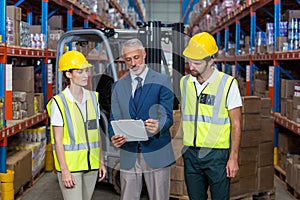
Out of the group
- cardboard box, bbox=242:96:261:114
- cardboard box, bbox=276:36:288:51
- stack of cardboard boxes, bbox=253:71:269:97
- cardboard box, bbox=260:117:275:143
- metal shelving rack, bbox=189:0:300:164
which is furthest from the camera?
stack of cardboard boxes, bbox=253:71:269:97

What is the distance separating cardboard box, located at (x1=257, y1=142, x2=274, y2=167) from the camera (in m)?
5.64

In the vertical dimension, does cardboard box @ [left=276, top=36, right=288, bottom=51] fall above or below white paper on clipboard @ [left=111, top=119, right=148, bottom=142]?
above

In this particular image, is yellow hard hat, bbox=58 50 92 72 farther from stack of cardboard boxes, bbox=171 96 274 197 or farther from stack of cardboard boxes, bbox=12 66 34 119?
stack of cardboard boxes, bbox=12 66 34 119

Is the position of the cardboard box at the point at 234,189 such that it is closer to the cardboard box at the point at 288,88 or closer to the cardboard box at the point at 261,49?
the cardboard box at the point at 288,88

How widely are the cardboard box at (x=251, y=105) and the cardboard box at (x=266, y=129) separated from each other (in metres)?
0.28

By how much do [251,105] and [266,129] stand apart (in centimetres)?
52

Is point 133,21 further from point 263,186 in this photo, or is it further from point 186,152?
point 186,152

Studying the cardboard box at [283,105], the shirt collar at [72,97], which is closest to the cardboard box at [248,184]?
the cardboard box at [283,105]

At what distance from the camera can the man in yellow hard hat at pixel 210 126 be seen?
3684 mm

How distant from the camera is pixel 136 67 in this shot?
11.9 ft

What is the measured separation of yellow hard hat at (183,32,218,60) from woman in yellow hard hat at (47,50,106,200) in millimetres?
850

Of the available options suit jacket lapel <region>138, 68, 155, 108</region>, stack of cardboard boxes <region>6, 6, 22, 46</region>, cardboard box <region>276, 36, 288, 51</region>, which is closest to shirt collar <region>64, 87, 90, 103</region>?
suit jacket lapel <region>138, 68, 155, 108</region>

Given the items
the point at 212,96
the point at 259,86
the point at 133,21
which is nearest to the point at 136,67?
the point at 212,96

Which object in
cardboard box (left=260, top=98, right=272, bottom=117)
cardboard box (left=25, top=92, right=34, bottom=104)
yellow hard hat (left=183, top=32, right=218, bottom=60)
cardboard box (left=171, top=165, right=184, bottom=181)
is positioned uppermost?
yellow hard hat (left=183, top=32, right=218, bottom=60)
